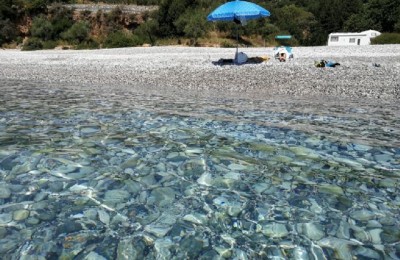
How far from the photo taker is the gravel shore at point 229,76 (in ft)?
34.8

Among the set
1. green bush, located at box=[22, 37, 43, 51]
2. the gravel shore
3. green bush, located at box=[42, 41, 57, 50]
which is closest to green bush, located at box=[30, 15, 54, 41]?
green bush, located at box=[22, 37, 43, 51]

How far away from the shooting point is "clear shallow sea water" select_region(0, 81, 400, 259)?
9.33 ft

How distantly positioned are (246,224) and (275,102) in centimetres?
606

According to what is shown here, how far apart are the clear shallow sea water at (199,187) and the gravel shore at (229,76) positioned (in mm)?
3912

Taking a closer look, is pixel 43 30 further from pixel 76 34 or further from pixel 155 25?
pixel 155 25

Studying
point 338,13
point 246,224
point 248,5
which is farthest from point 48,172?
point 338,13

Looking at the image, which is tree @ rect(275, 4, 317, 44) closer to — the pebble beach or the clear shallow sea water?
the pebble beach

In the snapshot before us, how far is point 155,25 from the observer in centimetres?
3316

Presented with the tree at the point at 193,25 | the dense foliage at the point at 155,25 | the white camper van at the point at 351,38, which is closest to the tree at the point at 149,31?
the dense foliage at the point at 155,25

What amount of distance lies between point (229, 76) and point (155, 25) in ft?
73.1

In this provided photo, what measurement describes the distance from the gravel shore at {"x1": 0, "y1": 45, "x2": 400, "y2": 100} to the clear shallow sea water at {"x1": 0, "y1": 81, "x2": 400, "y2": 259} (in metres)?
3.91

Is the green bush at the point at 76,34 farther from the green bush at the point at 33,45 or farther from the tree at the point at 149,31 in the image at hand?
the tree at the point at 149,31

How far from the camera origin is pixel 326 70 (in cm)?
1305

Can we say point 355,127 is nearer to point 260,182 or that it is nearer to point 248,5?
point 260,182
